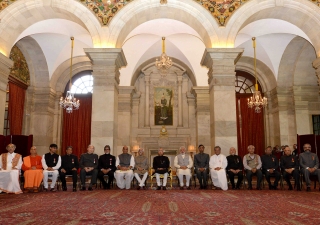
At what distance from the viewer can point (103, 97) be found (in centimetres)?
827

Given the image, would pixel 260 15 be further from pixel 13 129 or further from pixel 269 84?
pixel 13 129

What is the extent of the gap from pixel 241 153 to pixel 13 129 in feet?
31.7

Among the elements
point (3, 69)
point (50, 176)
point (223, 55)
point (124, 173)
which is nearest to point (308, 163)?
point (223, 55)

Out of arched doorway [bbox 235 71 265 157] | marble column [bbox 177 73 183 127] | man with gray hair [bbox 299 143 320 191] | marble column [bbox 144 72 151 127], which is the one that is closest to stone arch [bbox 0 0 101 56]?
man with gray hair [bbox 299 143 320 191]

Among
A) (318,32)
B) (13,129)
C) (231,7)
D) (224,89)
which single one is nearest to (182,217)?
(224,89)

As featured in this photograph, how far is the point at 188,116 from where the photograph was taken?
14711 millimetres

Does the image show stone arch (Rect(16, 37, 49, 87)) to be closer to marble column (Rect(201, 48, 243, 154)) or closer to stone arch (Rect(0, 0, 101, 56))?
stone arch (Rect(0, 0, 101, 56))

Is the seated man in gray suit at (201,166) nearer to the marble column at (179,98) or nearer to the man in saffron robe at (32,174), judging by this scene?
the man in saffron robe at (32,174)

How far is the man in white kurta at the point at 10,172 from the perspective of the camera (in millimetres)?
6707

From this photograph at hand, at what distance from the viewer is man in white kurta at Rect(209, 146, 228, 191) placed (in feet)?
24.5

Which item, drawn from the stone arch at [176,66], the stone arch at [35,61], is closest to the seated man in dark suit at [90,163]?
the stone arch at [35,61]

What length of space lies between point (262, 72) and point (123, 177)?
29.3 ft

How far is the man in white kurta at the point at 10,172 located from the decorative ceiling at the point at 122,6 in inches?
167

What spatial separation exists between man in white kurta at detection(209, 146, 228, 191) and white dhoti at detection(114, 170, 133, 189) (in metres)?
2.09
